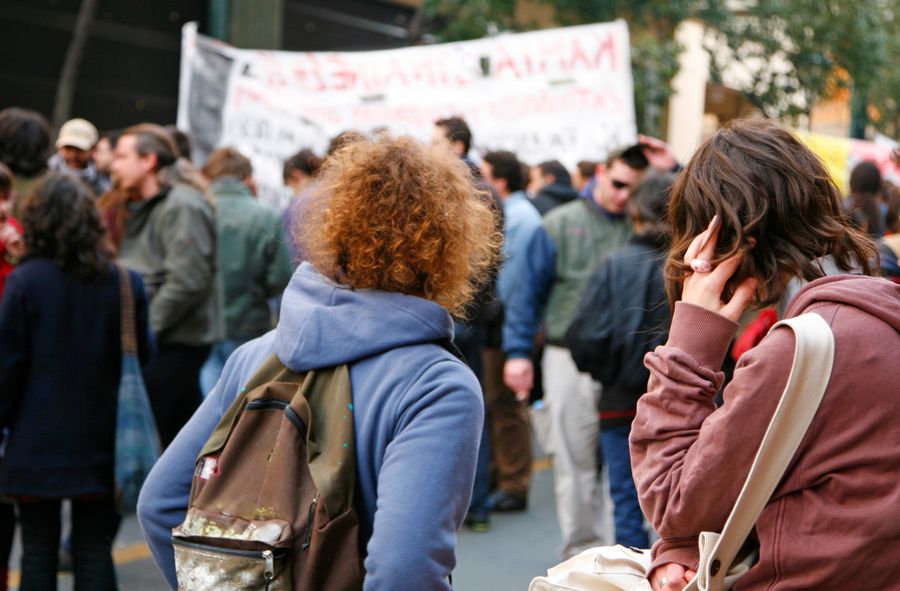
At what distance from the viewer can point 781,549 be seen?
1780 mm

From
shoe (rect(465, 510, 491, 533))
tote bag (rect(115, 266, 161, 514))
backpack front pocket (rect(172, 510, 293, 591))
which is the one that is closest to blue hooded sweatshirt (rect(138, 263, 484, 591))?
backpack front pocket (rect(172, 510, 293, 591))

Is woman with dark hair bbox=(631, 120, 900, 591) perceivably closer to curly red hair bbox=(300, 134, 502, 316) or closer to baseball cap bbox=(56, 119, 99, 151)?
curly red hair bbox=(300, 134, 502, 316)

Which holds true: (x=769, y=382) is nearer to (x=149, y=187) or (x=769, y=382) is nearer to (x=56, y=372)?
(x=56, y=372)

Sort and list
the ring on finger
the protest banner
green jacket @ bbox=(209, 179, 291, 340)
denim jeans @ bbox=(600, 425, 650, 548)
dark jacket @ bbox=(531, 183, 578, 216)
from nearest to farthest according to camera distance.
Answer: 1. the ring on finger
2. denim jeans @ bbox=(600, 425, 650, 548)
3. green jacket @ bbox=(209, 179, 291, 340)
4. dark jacket @ bbox=(531, 183, 578, 216)
5. the protest banner

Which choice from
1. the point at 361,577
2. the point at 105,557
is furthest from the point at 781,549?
the point at 105,557

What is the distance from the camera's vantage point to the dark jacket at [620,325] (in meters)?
4.85

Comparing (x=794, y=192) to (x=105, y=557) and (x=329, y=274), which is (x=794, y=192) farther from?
(x=105, y=557)

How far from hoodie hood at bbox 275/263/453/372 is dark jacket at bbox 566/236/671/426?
8.41 feet

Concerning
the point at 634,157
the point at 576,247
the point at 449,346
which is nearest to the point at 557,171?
the point at 576,247

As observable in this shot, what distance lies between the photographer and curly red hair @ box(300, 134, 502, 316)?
232 centimetres

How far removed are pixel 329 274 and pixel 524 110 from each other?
23.8 ft

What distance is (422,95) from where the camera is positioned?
9648 millimetres

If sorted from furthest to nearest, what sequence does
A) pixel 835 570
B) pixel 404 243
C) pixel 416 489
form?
1. pixel 404 243
2. pixel 416 489
3. pixel 835 570

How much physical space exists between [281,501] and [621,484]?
3.22m
